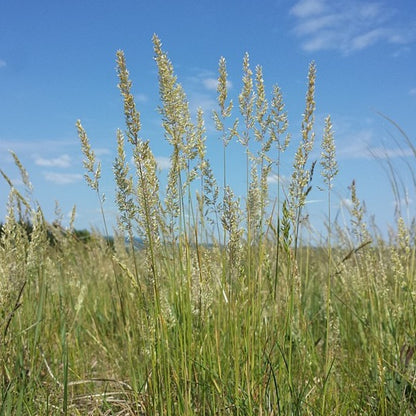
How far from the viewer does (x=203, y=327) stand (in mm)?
2559

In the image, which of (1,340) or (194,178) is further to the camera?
(1,340)

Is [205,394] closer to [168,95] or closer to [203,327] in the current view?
[203,327]

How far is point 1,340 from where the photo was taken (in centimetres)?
238

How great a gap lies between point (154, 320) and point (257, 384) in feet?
1.73

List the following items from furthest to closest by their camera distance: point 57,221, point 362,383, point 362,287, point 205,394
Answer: point 362,287
point 57,221
point 362,383
point 205,394

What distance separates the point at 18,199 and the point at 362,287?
102 inches

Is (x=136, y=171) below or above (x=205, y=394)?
above

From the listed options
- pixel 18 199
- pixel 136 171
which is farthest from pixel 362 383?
pixel 18 199

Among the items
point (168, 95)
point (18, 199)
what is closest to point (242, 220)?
point (168, 95)

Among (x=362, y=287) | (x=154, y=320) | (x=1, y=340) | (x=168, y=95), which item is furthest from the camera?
(x=362, y=287)

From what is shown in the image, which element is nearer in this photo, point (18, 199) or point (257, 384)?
point (257, 384)

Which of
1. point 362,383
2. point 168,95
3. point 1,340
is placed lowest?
point 362,383

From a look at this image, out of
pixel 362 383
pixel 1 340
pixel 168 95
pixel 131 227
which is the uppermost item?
pixel 168 95

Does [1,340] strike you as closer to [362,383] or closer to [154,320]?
[154,320]
